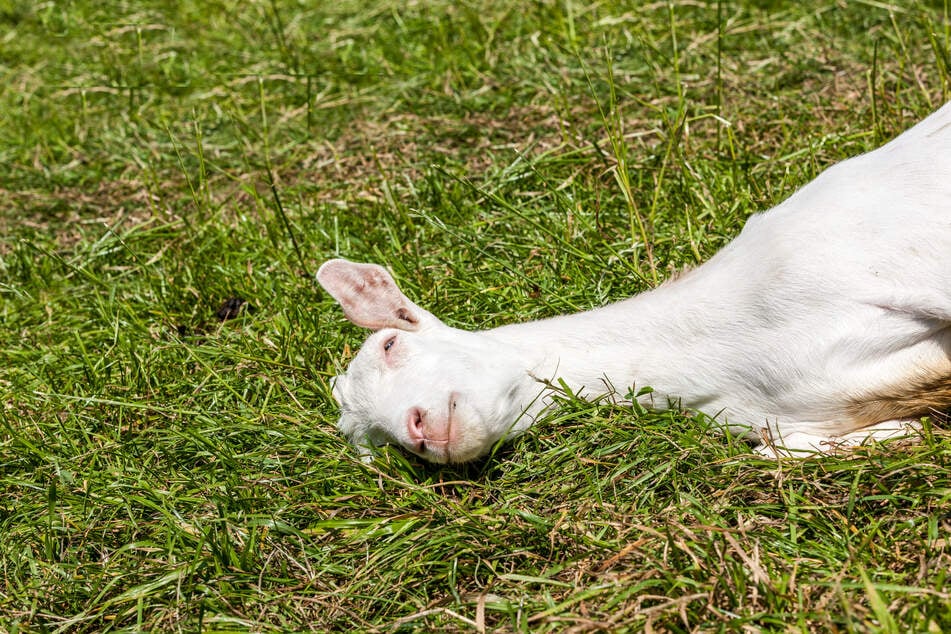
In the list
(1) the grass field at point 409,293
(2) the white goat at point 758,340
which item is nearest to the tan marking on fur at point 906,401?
(2) the white goat at point 758,340

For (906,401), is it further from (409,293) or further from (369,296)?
(409,293)

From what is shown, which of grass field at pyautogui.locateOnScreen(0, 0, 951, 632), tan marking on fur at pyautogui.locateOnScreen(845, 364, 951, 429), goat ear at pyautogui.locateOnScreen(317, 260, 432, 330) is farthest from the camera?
goat ear at pyautogui.locateOnScreen(317, 260, 432, 330)

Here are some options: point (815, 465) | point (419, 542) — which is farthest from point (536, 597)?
point (815, 465)

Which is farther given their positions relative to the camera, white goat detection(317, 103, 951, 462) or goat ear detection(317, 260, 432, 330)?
goat ear detection(317, 260, 432, 330)

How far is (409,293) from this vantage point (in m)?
4.85

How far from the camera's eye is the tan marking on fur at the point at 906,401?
11.7ft

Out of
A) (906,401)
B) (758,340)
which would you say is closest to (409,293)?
(758,340)

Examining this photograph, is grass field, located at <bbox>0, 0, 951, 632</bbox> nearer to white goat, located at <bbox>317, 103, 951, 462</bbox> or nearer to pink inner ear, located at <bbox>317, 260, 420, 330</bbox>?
white goat, located at <bbox>317, 103, 951, 462</bbox>

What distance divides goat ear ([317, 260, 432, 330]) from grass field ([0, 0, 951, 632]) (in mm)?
436

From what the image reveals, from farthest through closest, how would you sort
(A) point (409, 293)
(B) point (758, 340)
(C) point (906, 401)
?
(A) point (409, 293), (B) point (758, 340), (C) point (906, 401)

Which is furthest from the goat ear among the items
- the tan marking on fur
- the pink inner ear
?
the tan marking on fur

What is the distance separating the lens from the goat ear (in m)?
4.05

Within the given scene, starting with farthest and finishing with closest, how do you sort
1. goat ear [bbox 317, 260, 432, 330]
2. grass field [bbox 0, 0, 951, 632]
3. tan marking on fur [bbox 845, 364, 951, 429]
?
goat ear [bbox 317, 260, 432, 330]
tan marking on fur [bbox 845, 364, 951, 429]
grass field [bbox 0, 0, 951, 632]

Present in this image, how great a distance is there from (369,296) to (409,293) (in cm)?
78
